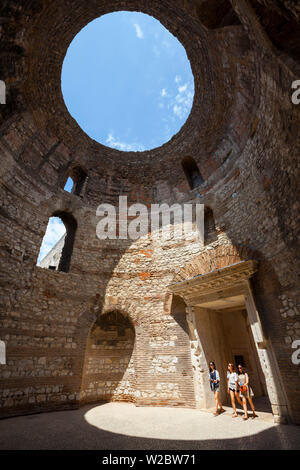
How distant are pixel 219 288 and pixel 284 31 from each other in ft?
19.7

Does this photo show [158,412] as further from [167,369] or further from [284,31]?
[284,31]

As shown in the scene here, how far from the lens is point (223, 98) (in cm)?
854

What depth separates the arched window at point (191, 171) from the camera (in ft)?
34.5

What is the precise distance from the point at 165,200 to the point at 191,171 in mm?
2125

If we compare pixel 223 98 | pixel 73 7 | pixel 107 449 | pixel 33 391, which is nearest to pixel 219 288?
pixel 107 449

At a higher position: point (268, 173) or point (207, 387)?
point (268, 173)

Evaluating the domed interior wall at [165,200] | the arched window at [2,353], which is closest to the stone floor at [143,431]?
the domed interior wall at [165,200]

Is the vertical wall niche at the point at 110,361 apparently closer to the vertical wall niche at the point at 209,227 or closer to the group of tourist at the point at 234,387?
the group of tourist at the point at 234,387

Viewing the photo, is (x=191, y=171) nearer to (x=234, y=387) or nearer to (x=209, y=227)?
(x=209, y=227)

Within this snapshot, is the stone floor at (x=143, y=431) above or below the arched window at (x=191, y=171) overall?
below

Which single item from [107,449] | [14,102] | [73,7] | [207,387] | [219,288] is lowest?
[107,449]

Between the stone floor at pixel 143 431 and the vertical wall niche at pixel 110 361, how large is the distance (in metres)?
1.27

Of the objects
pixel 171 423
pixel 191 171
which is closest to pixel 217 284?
pixel 171 423

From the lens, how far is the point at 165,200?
10570mm
